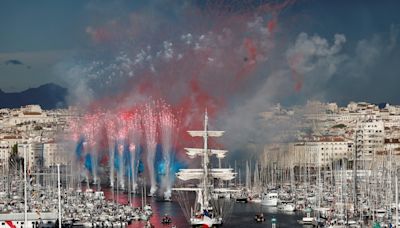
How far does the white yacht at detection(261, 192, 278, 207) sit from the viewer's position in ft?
139

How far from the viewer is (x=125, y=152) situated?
2371 inches

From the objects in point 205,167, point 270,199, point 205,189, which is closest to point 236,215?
point 205,167

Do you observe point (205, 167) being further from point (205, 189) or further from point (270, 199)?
point (270, 199)

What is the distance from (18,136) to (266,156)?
28.7 metres

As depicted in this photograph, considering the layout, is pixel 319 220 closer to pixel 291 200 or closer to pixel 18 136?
pixel 291 200

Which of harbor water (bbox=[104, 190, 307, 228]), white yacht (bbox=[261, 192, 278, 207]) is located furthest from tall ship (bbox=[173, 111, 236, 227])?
white yacht (bbox=[261, 192, 278, 207])

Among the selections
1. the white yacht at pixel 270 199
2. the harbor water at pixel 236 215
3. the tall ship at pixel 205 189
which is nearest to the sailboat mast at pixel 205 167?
the tall ship at pixel 205 189

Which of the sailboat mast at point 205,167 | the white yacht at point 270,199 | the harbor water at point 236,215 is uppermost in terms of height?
the sailboat mast at point 205,167

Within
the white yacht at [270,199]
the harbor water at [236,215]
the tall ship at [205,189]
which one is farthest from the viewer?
the white yacht at [270,199]

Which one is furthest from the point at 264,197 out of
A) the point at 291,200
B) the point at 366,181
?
the point at 366,181

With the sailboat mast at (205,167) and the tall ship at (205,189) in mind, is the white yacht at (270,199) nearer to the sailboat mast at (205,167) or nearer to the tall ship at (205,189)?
the tall ship at (205,189)

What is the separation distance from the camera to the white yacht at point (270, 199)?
139 feet

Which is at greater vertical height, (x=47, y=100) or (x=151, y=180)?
(x=47, y=100)

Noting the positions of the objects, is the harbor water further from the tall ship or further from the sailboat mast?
the sailboat mast
